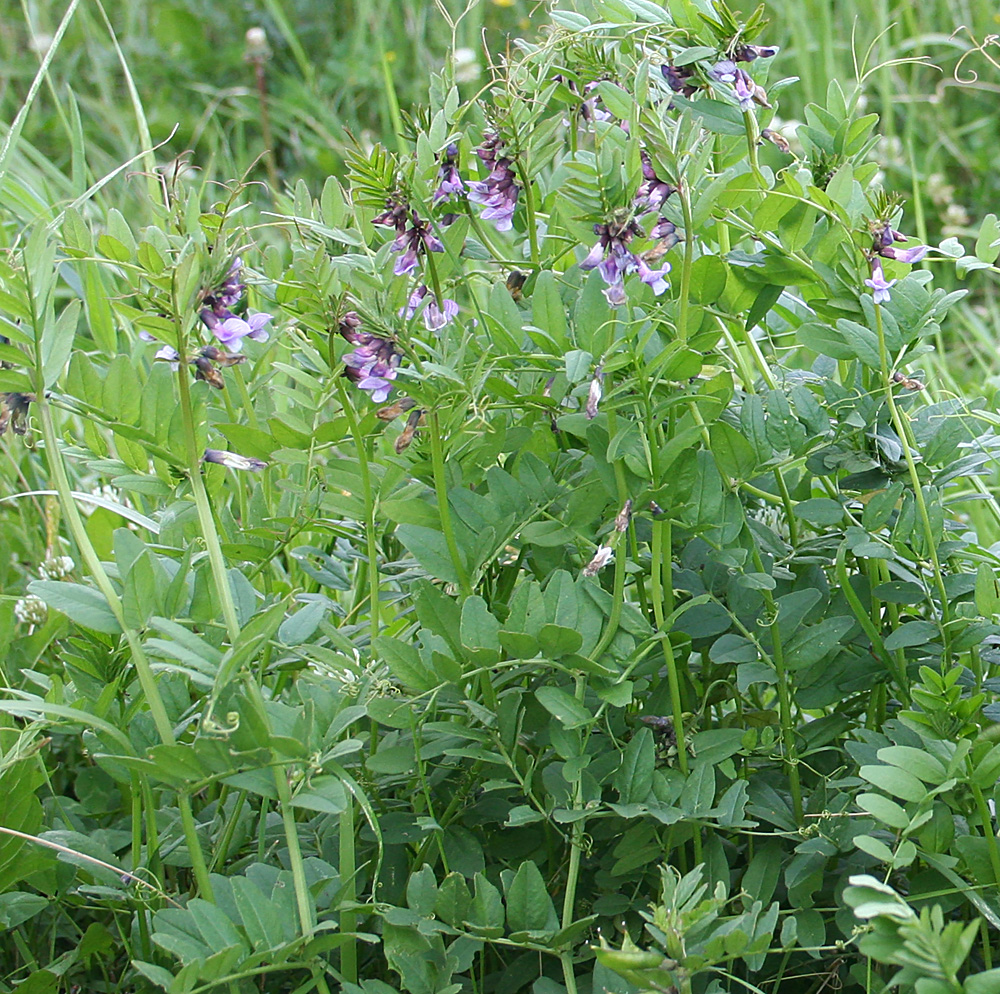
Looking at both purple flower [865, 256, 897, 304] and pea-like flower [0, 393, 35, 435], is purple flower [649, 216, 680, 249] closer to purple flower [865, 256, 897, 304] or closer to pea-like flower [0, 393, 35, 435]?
purple flower [865, 256, 897, 304]

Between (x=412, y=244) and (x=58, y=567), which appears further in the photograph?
(x=58, y=567)

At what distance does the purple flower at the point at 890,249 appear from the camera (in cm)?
91

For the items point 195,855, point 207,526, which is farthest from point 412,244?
point 195,855

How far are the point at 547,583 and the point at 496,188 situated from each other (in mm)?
314

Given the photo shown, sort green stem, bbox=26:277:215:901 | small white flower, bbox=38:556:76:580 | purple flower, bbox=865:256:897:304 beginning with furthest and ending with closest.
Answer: small white flower, bbox=38:556:76:580 < purple flower, bbox=865:256:897:304 < green stem, bbox=26:277:215:901

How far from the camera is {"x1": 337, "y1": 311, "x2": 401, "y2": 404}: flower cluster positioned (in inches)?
34.1

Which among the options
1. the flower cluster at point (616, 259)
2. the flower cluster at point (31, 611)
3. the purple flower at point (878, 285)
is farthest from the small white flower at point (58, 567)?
the purple flower at point (878, 285)

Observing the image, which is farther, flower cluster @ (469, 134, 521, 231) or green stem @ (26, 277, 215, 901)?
flower cluster @ (469, 134, 521, 231)

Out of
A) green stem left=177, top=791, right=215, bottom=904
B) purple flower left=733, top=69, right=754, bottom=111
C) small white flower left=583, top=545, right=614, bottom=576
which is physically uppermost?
purple flower left=733, top=69, right=754, bottom=111

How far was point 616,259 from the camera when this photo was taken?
83 centimetres

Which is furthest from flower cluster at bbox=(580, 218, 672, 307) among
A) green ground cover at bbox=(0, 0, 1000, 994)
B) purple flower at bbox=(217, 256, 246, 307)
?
purple flower at bbox=(217, 256, 246, 307)

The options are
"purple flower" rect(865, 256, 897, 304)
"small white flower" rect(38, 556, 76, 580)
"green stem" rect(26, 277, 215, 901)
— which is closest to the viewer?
"green stem" rect(26, 277, 215, 901)

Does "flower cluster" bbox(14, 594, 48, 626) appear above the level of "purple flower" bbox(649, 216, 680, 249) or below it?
below

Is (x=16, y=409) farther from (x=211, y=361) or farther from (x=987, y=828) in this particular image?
(x=987, y=828)
